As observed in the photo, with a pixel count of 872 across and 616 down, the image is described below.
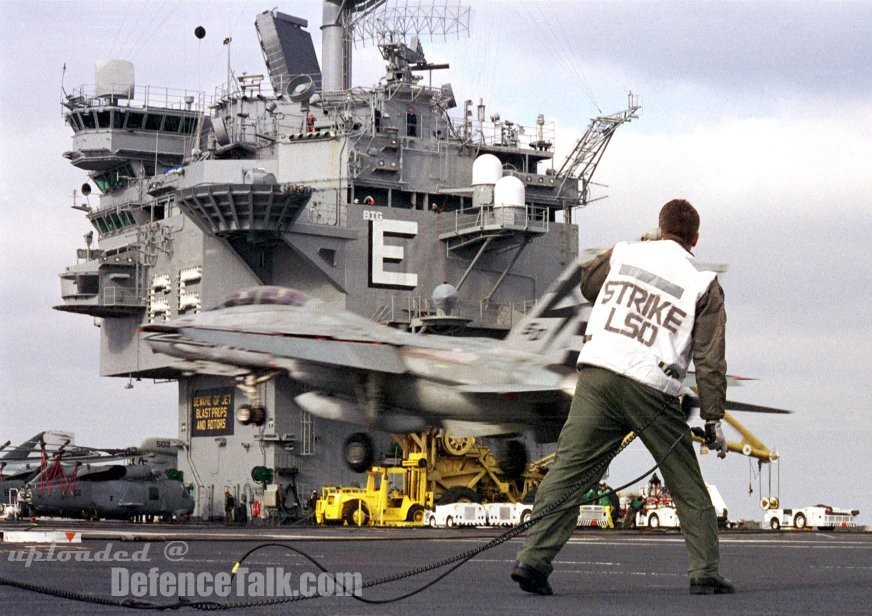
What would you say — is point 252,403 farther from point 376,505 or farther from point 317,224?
point 317,224

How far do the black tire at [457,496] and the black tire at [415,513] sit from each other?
2198mm

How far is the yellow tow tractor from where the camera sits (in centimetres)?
5088

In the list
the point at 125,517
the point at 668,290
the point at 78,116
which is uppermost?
the point at 78,116

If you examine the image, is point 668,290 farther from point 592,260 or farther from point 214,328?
point 214,328

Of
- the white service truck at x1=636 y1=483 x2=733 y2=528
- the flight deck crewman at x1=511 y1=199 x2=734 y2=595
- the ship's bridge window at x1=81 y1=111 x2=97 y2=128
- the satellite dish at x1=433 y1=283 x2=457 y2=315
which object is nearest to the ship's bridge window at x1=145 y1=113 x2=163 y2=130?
the ship's bridge window at x1=81 y1=111 x2=97 y2=128

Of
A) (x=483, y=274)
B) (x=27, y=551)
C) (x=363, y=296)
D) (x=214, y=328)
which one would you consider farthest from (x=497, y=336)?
(x=27, y=551)

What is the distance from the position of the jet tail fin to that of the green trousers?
1418 cm

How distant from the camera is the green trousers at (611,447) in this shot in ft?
31.5

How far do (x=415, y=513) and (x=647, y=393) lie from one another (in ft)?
139

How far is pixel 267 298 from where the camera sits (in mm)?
25469

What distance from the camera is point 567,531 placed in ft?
32.0

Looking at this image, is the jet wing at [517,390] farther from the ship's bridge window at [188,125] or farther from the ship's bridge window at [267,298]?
the ship's bridge window at [188,125]

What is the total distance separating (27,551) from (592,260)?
10.5m

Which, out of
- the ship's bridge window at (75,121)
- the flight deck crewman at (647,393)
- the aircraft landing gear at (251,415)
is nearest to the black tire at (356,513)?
the aircraft landing gear at (251,415)
